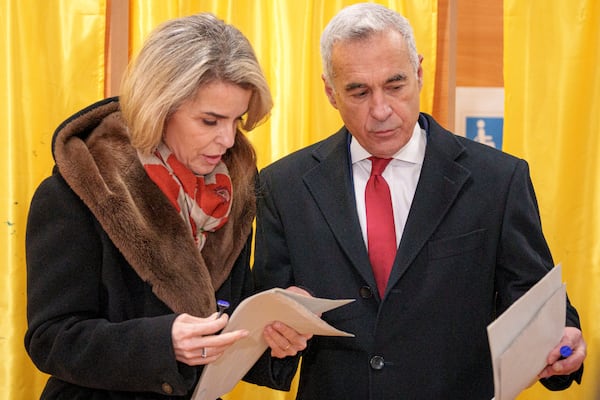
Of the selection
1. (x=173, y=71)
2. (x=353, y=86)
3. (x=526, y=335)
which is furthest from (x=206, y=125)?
(x=526, y=335)

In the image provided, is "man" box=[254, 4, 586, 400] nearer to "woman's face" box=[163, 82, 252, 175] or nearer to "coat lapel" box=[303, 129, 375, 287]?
"coat lapel" box=[303, 129, 375, 287]

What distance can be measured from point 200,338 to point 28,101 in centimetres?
141

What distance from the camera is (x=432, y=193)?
2.08m

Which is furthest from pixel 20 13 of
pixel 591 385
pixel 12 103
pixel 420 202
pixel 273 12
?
pixel 591 385

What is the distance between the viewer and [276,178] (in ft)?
7.40

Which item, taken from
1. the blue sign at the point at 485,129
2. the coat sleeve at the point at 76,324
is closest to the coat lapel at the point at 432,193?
the coat sleeve at the point at 76,324

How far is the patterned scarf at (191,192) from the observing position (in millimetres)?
1843

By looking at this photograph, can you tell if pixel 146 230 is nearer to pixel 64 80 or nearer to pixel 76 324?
pixel 76 324

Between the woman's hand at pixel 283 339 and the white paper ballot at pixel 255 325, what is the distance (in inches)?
0.9

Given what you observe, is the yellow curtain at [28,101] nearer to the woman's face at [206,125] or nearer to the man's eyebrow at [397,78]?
the woman's face at [206,125]

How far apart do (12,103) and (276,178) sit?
3.30 ft

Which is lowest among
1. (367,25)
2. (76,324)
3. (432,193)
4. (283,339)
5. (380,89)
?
(283,339)

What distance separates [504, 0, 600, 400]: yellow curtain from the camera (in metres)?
2.91

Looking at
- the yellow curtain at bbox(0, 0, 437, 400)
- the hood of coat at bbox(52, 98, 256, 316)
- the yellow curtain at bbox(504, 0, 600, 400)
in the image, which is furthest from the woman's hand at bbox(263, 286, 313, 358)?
the yellow curtain at bbox(504, 0, 600, 400)
